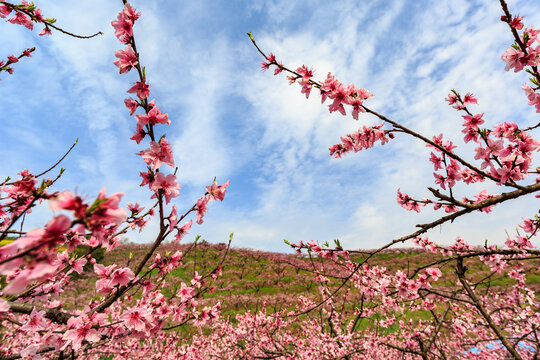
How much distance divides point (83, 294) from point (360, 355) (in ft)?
70.6

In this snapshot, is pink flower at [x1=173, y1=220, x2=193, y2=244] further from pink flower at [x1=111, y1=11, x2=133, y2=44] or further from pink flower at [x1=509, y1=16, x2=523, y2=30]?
pink flower at [x1=509, y1=16, x2=523, y2=30]

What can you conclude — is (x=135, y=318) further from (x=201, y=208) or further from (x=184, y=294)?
(x=201, y=208)

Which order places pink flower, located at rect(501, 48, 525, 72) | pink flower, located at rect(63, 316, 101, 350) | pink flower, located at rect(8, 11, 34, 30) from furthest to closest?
pink flower, located at rect(8, 11, 34, 30)
pink flower, located at rect(501, 48, 525, 72)
pink flower, located at rect(63, 316, 101, 350)

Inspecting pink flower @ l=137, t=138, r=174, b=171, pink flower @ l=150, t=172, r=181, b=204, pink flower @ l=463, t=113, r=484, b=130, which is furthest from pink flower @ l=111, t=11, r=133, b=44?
pink flower @ l=463, t=113, r=484, b=130

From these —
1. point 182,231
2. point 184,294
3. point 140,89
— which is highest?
point 140,89

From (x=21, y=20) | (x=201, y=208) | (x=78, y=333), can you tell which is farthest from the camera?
(x=21, y=20)

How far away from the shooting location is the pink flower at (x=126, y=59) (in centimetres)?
179

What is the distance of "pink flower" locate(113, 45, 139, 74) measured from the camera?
1.79 metres

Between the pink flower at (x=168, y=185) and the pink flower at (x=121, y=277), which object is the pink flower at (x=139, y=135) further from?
the pink flower at (x=121, y=277)

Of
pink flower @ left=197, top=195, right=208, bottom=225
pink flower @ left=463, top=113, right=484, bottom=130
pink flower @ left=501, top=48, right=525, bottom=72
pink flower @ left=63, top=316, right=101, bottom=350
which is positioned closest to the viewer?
pink flower @ left=63, top=316, right=101, bottom=350

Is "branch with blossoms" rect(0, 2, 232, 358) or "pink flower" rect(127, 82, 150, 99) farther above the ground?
"pink flower" rect(127, 82, 150, 99)

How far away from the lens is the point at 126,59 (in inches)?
72.6

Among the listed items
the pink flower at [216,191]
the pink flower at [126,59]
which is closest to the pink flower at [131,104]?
the pink flower at [126,59]

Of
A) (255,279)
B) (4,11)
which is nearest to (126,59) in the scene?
(4,11)
